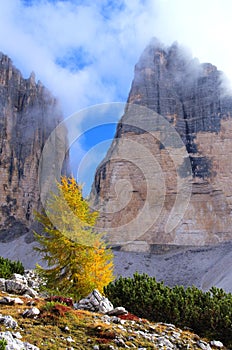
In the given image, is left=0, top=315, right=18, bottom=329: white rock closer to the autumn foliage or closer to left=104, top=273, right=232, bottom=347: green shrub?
left=104, top=273, right=232, bottom=347: green shrub

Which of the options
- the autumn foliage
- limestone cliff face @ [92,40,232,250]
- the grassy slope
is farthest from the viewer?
limestone cliff face @ [92,40,232,250]

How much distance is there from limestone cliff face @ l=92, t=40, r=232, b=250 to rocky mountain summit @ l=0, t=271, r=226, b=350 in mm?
60953

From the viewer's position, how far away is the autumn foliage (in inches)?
870

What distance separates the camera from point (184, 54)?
3947 inches

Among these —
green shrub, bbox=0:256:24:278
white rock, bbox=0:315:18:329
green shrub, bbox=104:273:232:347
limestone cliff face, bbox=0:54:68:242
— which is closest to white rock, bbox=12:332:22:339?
white rock, bbox=0:315:18:329

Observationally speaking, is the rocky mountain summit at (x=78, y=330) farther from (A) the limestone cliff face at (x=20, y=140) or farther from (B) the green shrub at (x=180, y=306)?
(A) the limestone cliff face at (x=20, y=140)

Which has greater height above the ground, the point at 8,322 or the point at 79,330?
the point at 8,322

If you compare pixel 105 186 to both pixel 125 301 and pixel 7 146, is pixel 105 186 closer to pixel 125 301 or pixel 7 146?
pixel 7 146

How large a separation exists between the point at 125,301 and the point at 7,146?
97554 millimetres

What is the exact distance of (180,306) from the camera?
17000 millimetres

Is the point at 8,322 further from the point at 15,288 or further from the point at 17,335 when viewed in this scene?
the point at 15,288

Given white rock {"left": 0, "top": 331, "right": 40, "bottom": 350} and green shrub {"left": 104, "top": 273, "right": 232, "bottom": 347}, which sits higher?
white rock {"left": 0, "top": 331, "right": 40, "bottom": 350}

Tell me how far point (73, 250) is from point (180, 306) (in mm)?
7775

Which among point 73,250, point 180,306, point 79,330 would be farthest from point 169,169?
point 79,330
